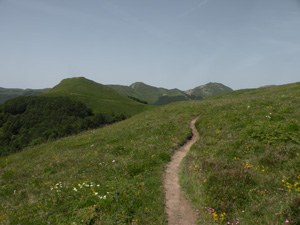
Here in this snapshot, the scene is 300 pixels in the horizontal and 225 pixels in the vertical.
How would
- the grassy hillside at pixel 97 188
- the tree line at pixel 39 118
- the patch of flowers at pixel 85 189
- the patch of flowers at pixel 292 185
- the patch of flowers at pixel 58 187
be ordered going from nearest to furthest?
the patch of flowers at pixel 292 185 → the grassy hillside at pixel 97 188 → the patch of flowers at pixel 85 189 → the patch of flowers at pixel 58 187 → the tree line at pixel 39 118

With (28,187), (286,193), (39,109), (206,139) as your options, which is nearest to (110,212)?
(286,193)

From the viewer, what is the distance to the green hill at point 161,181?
11180mm

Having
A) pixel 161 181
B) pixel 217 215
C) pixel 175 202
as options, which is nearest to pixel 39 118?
pixel 161 181

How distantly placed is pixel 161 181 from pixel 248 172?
12.7 feet

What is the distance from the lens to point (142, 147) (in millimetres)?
20312

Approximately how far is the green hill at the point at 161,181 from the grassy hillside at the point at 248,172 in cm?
3

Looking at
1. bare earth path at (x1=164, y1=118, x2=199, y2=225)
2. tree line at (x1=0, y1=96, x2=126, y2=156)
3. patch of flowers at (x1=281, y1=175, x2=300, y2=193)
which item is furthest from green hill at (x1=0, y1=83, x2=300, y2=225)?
tree line at (x1=0, y1=96, x2=126, y2=156)

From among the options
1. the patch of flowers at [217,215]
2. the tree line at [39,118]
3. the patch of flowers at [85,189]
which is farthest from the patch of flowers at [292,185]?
the tree line at [39,118]

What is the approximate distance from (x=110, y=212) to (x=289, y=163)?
810cm

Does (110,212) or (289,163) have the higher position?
(289,163)

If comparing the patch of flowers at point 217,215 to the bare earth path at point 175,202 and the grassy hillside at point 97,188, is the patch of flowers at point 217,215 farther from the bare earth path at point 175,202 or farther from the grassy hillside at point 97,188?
the grassy hillside at point 97,188

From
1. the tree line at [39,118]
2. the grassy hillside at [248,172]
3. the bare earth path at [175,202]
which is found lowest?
the tree line at [39,118]

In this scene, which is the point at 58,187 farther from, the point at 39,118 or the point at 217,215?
the point at 39,118

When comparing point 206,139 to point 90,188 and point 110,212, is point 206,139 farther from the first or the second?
point 110,212
